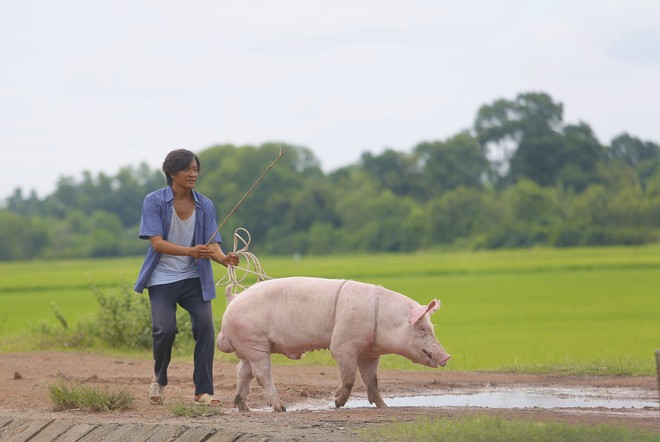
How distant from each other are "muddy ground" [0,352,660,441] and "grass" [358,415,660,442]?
0.30m

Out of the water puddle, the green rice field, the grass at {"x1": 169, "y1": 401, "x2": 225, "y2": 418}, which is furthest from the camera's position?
the green rice field

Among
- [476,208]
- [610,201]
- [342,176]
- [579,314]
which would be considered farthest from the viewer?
[342,176]

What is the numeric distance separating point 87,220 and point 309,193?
115ft

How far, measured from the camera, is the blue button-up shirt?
8.73 meters

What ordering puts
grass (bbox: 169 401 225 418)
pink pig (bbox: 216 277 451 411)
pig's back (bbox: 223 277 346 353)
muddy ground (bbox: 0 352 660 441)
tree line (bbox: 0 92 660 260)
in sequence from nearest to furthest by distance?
muddy ground (bbox: 0 352 660 441) < grass (bbox: 169 401 225 418) < pink pig (bbox: 216 277 451 411) < pig's back (bbox: 223 277 346 353) < tree line (bbox: 0 92 660 260)

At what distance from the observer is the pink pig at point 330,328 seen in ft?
26.4

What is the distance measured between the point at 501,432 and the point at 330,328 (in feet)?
7.57

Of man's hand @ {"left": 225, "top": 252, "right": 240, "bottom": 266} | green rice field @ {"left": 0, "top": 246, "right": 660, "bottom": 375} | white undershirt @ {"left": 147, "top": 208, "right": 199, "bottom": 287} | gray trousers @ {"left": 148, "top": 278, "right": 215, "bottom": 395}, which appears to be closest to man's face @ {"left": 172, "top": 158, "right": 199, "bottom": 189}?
white undershirt @ {"left": 147, "top": 208, "right": 199, "bottom": 287}

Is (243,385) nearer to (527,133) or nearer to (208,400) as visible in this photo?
(208,400)

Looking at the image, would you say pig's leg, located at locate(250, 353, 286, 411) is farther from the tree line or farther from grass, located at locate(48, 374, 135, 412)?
the tree line

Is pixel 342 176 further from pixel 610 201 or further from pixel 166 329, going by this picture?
pixel 166 329

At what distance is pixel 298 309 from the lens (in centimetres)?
825

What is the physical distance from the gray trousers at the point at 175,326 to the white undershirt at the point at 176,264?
50 mm

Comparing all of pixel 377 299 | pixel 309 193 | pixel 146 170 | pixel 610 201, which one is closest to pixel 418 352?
pixel 377 299
